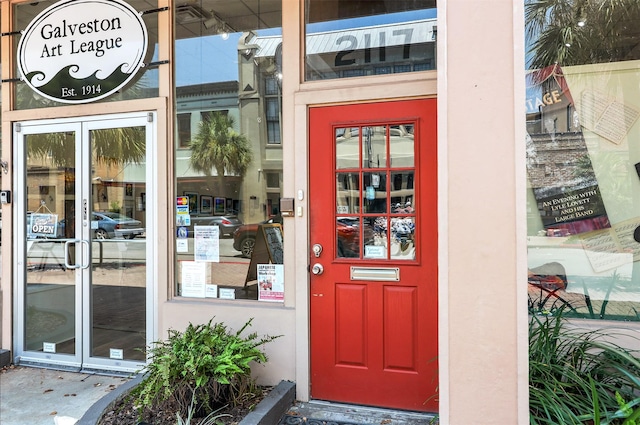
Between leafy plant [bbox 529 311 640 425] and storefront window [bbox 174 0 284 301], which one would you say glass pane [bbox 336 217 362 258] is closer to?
storefront window [bbox 174 0 284 301]

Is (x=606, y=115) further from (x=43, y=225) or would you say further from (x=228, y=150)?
(x=43, y=225)

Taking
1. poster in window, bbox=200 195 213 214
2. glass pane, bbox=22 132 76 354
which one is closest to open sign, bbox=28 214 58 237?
glass pane, bbox=22 132 76 354

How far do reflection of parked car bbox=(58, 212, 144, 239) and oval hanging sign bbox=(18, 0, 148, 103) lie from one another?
1.08 m

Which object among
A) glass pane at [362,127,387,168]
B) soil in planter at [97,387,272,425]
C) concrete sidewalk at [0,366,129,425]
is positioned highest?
glass pane at [362,127,387,168]

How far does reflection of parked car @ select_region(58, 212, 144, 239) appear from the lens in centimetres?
372

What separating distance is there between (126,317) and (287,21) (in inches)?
116

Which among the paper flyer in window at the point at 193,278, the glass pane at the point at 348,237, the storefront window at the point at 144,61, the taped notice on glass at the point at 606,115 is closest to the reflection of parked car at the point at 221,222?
the paper flyer in window at the point at 193,278

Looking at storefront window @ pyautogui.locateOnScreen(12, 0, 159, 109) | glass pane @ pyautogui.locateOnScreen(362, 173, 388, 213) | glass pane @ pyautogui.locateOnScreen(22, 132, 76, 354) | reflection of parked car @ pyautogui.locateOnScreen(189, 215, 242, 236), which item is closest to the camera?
glass pane @ pyautogui.locateOnScreen(362, 173, 388, 213)

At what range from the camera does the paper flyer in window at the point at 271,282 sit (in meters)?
3.35


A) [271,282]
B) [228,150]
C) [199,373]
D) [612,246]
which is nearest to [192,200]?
[228,150]

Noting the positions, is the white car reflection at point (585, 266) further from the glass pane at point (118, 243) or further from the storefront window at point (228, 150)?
the glass pane at point (118, 243)

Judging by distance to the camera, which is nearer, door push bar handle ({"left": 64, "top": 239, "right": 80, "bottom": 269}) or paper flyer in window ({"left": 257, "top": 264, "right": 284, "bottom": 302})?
paper flyer in window ({"left": 257, "top": 264, "right": 284, "bottom": 302})

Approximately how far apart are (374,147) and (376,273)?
949mm

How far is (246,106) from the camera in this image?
11.5ft
